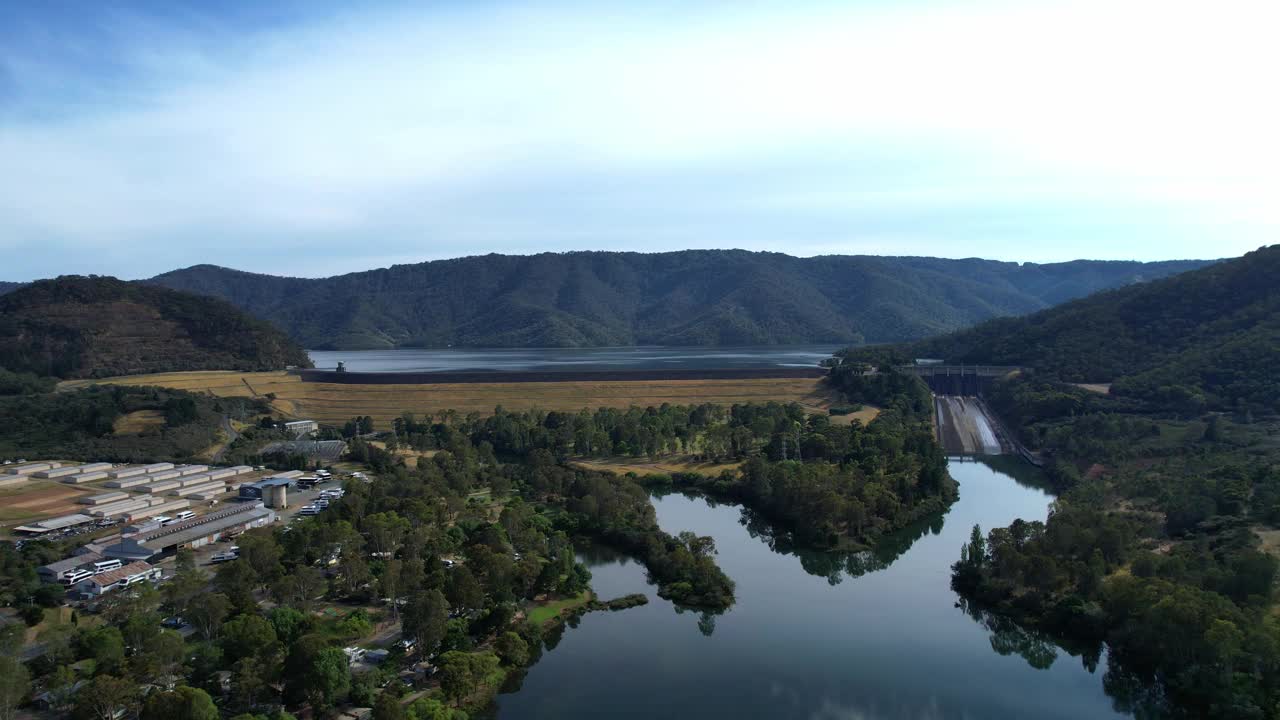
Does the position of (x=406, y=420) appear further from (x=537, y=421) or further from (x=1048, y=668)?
(x=1048, y=668)

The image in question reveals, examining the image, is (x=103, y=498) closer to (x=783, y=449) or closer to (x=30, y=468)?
(x=30, y=468)

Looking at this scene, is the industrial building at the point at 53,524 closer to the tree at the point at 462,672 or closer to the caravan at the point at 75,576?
the caravan at the point at 75,576

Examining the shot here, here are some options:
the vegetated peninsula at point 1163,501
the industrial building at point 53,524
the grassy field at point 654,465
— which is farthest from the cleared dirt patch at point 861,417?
the industrial building at point 53,524

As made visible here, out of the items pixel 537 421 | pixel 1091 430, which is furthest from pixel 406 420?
pixel 1091 430

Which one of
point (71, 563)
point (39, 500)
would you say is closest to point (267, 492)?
point (39, 500)

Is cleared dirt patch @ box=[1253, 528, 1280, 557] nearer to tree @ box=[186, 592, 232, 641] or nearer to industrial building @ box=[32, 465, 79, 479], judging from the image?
tree @ box=[186, 592, 232, 641]

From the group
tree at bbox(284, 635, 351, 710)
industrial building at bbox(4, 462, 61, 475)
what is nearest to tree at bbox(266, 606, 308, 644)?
tree at bbox(284, 635, 351, 710)
